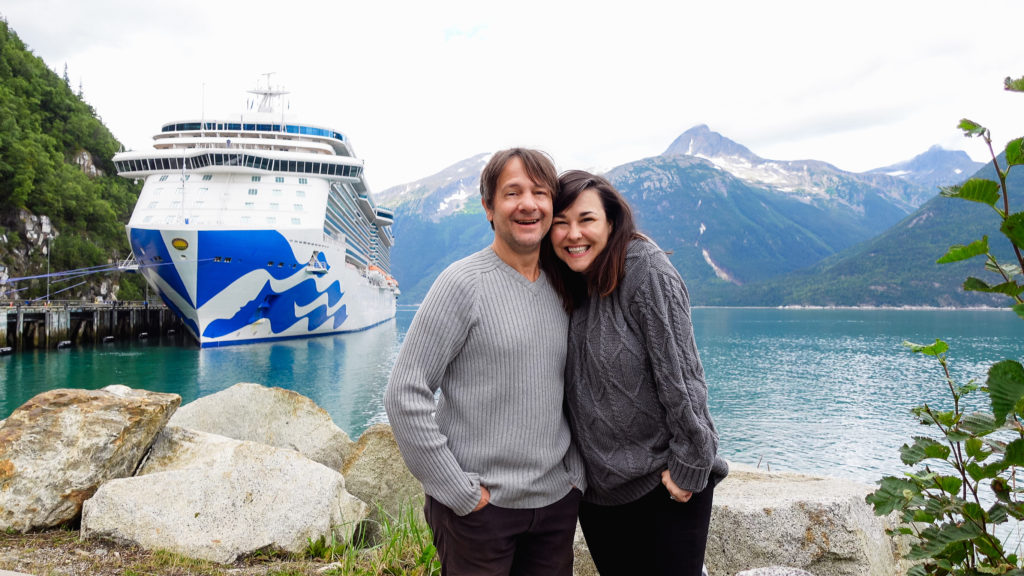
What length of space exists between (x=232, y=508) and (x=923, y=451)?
10.5ft

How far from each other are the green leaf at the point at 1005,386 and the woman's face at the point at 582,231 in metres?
1.06

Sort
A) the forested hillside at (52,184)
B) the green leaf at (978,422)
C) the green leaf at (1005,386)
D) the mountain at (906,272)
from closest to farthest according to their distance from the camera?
1. the green leaf at (1005,386)
2. the green leaf at (978,422)
3. the forested hillside at (52,184)
4. the mountain at (906,272)

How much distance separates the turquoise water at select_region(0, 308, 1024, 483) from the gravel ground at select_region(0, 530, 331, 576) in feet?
19.6

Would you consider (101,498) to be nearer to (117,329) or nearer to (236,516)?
(236,516)

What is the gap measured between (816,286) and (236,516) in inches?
4534

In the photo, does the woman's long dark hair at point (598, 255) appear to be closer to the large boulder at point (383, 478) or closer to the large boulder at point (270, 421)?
the large boulder at point (383, 478)

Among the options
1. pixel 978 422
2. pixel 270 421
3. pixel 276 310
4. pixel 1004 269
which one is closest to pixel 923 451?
pixel 978 422

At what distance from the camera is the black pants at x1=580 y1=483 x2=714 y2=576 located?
1.79 metres

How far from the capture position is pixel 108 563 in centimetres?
288

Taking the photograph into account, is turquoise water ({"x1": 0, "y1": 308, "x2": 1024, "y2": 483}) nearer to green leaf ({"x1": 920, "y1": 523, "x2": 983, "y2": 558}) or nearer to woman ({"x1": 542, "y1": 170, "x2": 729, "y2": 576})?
woman ({"x1": 542, "y1": 170, "x2": 729, "y2": 576})

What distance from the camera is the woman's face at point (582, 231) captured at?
1.86 m

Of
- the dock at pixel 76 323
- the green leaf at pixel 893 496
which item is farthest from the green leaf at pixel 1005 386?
the dock at pixel 76 323

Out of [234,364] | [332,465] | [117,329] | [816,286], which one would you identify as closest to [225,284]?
[234,364]

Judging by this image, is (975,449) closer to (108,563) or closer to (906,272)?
(108,563)
